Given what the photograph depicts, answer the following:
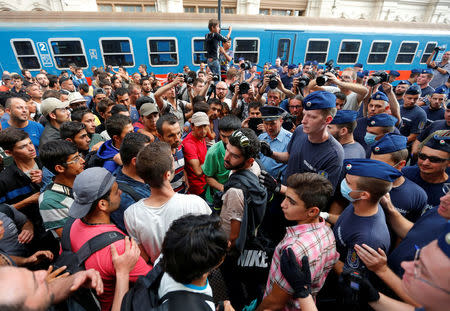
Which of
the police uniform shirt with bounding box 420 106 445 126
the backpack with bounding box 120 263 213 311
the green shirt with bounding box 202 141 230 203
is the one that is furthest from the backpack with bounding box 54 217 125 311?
the police uniform shirt with bounding box 420 106 445 126

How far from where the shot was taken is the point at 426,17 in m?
23.4

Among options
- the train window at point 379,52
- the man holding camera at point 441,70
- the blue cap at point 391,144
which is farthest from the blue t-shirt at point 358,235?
the train window at point 379,52

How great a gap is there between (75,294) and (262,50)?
10307 millimetres

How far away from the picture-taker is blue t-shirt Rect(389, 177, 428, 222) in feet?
6.21

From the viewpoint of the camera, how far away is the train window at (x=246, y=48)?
919 cm

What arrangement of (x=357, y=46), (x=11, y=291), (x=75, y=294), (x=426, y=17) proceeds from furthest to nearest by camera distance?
(x=426, y=17) < (x=357, y=46) < (x=75, y=294) < (x=11, y=291)

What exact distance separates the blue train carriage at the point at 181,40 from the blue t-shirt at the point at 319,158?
26.5 ft

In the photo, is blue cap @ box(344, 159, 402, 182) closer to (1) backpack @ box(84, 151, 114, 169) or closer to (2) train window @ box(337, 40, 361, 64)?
(1) backpack @ box(84, 151, 114, 169)

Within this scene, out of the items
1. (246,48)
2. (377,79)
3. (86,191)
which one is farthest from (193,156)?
(246,48)

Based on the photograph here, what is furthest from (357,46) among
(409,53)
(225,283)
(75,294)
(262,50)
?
(75,294)

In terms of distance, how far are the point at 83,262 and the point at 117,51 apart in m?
9.57

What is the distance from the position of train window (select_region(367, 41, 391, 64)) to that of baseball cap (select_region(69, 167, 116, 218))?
1301 cm

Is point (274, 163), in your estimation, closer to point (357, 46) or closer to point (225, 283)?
point (225, 283)

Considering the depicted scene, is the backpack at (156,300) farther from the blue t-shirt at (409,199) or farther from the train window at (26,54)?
the train window at (26,54)
